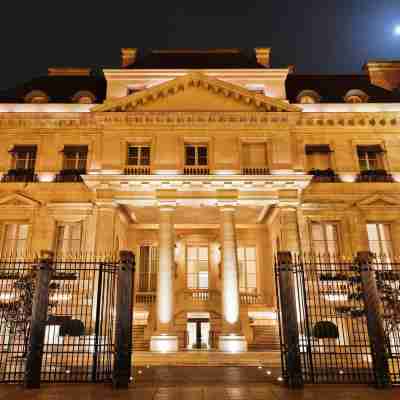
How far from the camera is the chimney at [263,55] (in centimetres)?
3062

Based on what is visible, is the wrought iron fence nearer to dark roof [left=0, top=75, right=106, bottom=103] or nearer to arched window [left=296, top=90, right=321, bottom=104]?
dark roof [left=0, top=75, right=106, bottom=103]

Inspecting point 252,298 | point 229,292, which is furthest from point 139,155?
point 252,298

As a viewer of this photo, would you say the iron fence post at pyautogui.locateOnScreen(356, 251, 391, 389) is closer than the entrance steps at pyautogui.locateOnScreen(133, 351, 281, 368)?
Yes

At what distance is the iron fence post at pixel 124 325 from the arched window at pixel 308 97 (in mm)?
18644

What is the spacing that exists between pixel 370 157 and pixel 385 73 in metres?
8.84

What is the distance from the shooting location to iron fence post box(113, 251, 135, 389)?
959 cm

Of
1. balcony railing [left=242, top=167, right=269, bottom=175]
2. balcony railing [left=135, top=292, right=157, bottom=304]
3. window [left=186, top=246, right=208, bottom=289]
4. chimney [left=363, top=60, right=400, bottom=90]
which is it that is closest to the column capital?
balcony railing [left=242, top=167, right=269, bottom=175]

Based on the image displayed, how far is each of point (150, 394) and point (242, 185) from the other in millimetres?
13831

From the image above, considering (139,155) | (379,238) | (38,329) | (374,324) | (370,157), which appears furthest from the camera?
(370,157)

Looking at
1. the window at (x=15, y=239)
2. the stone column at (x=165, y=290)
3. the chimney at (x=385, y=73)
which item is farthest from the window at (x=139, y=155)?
the chimney at (x=385, y=73)

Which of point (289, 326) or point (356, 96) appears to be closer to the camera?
point (289, 326)

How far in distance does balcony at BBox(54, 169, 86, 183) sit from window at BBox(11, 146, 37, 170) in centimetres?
187

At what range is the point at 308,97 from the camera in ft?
83.8

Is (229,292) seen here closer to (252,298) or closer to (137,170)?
(252,298)
